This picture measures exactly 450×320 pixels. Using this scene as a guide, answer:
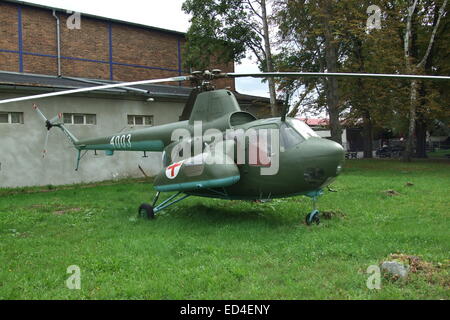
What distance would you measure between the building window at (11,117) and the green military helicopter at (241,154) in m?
9.58

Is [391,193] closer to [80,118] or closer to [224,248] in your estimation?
[224,248]

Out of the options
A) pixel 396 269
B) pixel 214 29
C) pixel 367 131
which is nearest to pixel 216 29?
pixel 214 29

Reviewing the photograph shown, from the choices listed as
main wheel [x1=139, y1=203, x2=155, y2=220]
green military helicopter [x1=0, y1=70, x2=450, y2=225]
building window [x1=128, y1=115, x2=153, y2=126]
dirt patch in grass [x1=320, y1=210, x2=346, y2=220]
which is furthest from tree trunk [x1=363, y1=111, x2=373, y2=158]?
main wheel [x1=139, y1=203, x2=155, y2=220]

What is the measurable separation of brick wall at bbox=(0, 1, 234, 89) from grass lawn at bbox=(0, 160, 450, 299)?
1189 centimetres

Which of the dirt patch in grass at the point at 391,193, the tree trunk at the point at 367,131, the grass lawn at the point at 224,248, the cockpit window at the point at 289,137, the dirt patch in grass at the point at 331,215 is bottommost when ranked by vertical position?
the grass lawn at the point at 224,248

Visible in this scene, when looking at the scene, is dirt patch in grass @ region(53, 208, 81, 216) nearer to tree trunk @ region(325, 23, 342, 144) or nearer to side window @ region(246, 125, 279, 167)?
side window @ region(246, 125, 279, 167)

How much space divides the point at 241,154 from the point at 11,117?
11.9 meters

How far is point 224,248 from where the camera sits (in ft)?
20.5

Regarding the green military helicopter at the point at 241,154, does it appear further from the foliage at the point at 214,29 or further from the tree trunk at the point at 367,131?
the tree trunk at the point at 367,131

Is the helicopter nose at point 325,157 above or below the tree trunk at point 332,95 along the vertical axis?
below

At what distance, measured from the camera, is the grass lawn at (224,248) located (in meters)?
4.52

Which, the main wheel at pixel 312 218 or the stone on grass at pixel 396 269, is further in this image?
the main wheel at pixel 312 218

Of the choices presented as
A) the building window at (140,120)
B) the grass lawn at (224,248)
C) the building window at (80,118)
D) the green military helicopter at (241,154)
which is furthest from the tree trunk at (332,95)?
the green military helicopter at (241,154)

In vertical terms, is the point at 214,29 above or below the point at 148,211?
above
